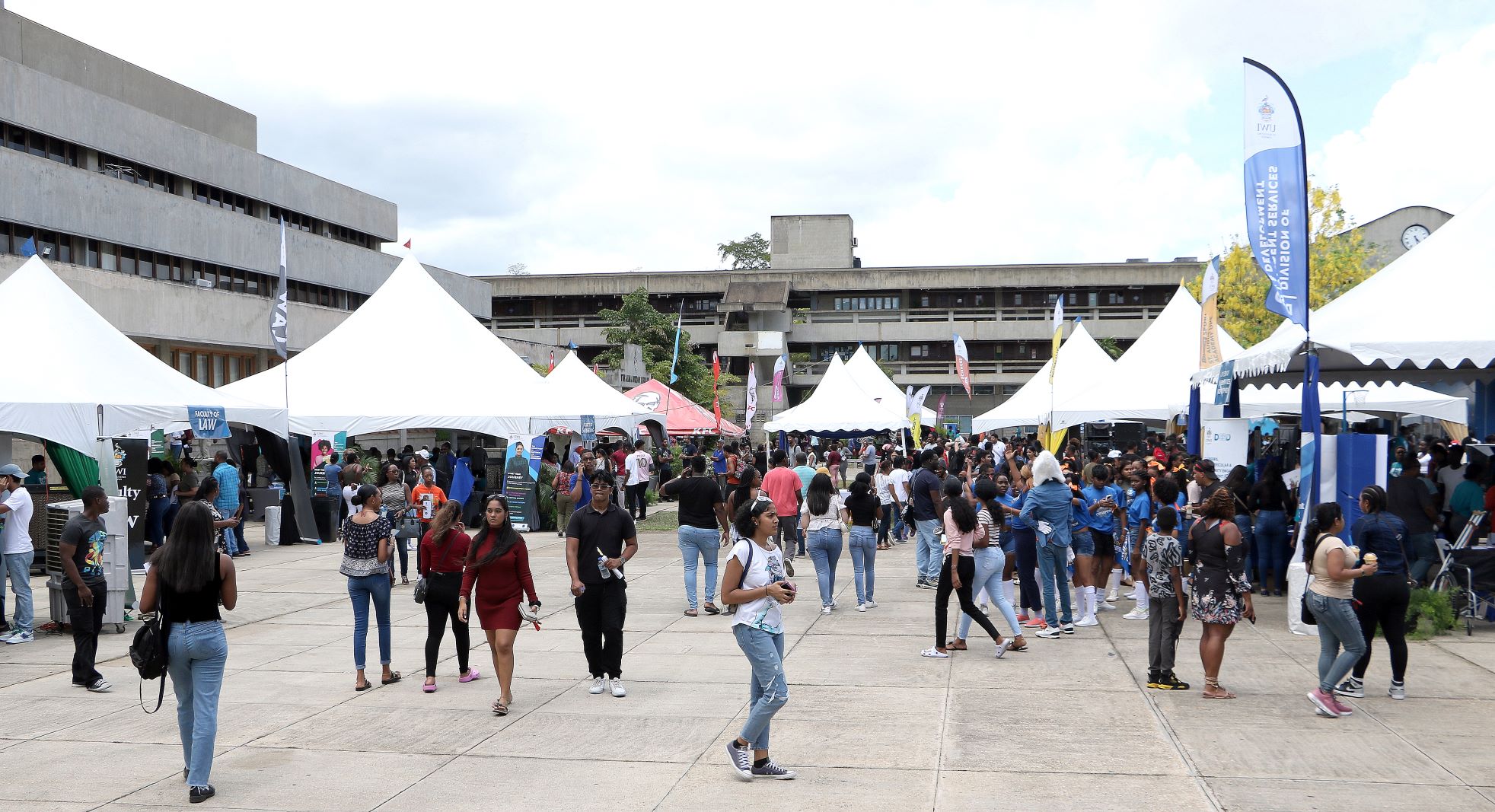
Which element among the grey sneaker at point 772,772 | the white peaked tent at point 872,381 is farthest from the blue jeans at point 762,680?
the white peaked tent at point 872,381

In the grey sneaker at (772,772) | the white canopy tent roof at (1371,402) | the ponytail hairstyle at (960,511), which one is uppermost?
the white canopy tent roof at (1371,402)

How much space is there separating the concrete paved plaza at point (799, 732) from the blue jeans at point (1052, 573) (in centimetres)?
44

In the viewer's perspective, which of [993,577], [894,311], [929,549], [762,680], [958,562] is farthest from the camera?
[894,311]

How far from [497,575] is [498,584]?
6 centimetres

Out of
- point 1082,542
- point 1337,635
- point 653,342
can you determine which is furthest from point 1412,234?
point 1337,635

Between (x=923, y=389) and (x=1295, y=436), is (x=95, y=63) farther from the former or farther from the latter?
(x=1295, y=436)

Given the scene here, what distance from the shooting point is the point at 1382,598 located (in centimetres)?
837

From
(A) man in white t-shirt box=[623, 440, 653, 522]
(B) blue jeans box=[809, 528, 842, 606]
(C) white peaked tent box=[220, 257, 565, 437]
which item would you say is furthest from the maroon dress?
(A) man in white t-shirt box=[623, 440, 653, 522]

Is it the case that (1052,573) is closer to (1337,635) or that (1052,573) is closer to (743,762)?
(1337,635)

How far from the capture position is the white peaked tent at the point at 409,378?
21.4 metres

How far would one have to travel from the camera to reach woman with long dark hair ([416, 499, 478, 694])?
29.5 feet

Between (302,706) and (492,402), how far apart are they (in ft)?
46.0

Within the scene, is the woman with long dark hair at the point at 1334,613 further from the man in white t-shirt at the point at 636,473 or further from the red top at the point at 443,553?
the man in white t-shirt at the point at 636,473

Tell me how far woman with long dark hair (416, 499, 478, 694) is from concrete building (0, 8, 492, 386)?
2330 cm
